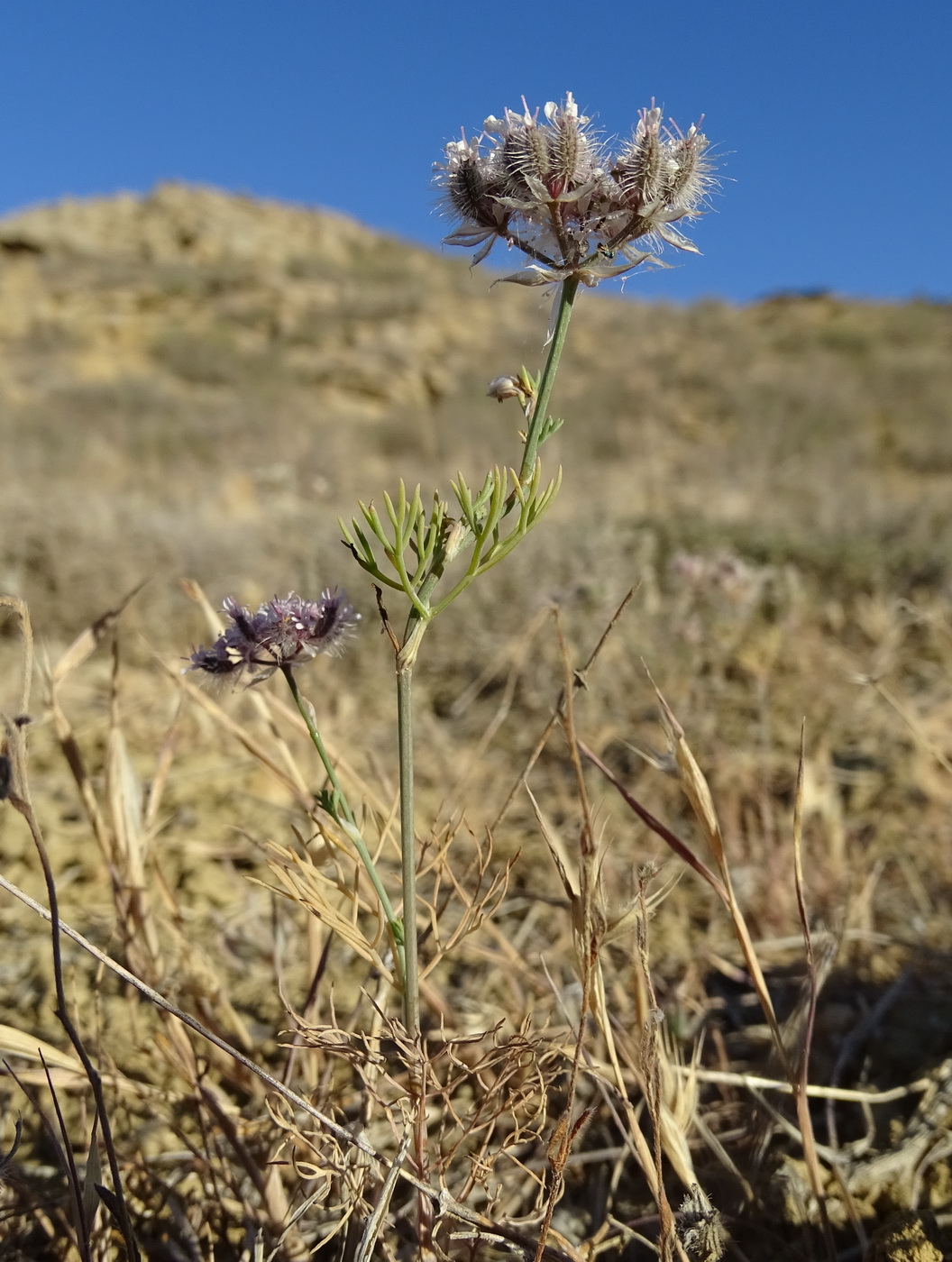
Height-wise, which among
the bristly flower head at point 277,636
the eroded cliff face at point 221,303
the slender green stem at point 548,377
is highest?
the eroded cliff face at point 221,303

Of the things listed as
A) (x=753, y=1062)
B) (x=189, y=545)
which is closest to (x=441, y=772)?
(x=753, y=1062)

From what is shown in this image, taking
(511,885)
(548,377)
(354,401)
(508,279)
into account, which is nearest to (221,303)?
(354,401)

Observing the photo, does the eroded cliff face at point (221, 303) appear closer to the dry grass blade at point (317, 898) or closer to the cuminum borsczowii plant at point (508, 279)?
the cuminum borsczowii plant at point (508, 279)

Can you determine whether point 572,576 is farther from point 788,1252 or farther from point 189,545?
point 788,1252

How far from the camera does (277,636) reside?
911 millimetres

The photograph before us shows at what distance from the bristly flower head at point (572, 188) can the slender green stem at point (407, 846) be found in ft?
1.42

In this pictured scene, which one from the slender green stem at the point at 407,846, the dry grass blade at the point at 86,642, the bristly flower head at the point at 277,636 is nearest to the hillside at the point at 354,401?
the dry grass blade at the point at 86,642

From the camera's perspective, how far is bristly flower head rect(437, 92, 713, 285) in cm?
83

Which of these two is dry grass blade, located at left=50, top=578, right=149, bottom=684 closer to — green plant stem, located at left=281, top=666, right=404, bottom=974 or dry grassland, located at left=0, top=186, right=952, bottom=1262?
dry grassland, located at left=0, top=186, right=952, bottom=1262

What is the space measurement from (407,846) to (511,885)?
1267 millimetres

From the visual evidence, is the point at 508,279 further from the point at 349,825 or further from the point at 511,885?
the point at 511,885

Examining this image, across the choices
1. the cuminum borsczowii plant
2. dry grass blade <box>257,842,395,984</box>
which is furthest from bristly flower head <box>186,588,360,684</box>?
dry grass blade <box>257,842,395,984</box>

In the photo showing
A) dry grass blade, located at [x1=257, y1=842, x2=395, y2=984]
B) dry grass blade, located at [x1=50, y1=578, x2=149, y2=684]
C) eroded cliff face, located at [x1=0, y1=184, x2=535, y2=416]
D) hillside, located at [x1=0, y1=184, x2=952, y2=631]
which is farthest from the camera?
eroded cliff face, located at [x1=0, y1=184, x2=535, y2=416]

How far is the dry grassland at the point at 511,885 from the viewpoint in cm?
105
